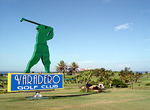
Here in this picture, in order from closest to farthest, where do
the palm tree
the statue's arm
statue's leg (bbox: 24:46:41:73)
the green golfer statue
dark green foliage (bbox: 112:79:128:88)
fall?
1. statue's leg (bbox: 24:46:41:73)
2. the green golfer statue
3. the statue's arm
4. dark green foliage (bbox: 112:79:128:88)
5. the palm tree

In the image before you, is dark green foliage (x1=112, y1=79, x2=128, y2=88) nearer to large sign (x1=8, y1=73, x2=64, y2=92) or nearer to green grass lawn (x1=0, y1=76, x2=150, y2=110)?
green grass lawn (x1=0, y1=76, x2=150, y2=110)

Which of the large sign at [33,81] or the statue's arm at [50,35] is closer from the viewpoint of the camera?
the large sign at [33,81]

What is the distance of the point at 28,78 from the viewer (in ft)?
59.4

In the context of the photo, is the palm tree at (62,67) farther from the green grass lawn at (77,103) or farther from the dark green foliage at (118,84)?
the green grass lawn at (77,103)

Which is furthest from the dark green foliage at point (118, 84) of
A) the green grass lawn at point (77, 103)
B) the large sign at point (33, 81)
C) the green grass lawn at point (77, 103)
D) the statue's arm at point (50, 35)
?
the statue's arm at point (50, 35)

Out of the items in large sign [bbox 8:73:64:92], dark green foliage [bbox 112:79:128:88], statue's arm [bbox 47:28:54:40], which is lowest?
dark green foliage [bbox 112:79:128:88]

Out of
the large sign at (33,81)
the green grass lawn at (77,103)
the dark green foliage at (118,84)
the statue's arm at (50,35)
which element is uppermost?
the statue's arm at (50,35)

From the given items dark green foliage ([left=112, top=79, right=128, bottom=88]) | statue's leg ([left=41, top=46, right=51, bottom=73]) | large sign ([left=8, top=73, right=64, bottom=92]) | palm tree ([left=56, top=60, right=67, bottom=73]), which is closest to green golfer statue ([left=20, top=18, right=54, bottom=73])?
statue's leg ([left=41, top=46, right=51, bottom=73])

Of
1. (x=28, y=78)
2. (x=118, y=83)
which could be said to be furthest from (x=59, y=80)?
(x=118, y=83)

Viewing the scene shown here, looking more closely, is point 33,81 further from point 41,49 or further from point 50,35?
point 50,35

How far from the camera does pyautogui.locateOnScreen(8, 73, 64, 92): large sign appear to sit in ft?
56.2

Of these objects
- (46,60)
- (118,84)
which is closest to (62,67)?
(118,84)

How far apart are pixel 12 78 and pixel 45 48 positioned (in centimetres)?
554

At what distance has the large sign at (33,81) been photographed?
56.2 feet
